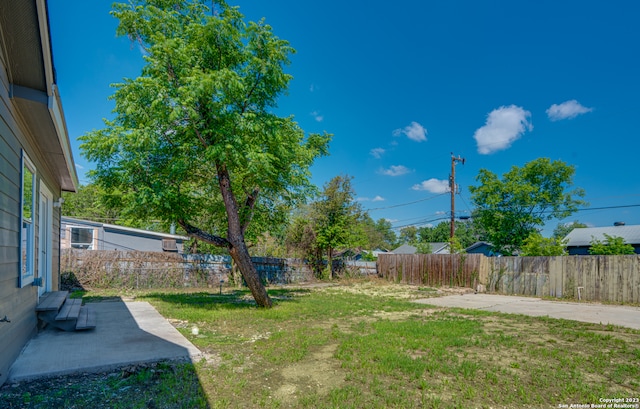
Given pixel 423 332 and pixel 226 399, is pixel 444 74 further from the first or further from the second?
pixel 226 399

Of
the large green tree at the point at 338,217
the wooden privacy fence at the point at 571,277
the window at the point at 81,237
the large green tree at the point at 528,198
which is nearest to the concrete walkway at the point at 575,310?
the wooden privacy fence at the point at 571,277

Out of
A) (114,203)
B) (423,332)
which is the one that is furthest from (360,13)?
(423,332)

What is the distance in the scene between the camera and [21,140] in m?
3.93

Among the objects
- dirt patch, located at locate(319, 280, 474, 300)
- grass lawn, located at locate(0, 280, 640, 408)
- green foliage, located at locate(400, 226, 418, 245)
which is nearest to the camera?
grass lawn, located at locate(0, 280, 640, 408)

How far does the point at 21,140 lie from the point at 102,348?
270cm

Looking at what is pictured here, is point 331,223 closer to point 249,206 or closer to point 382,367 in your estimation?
point 249,206

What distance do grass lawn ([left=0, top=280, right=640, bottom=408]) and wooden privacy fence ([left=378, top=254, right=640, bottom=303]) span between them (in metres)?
5.46

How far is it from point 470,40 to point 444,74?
258 cm

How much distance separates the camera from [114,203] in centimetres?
781

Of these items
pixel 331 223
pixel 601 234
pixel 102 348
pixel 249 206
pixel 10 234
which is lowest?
pixel 102 348

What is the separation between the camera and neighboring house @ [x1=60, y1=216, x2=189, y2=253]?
51.1 feet

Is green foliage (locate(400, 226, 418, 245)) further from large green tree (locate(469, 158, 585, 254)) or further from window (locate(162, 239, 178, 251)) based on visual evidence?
window (locate(162, 239, 178, 251))

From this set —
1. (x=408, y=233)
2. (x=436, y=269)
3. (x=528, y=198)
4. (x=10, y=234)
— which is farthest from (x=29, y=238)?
(x=408, y=233)

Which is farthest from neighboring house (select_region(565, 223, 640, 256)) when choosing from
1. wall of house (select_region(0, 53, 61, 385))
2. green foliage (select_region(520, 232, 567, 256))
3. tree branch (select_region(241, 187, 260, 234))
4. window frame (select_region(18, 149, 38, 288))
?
wall of house (select_region(0, 53, 61, 385))
